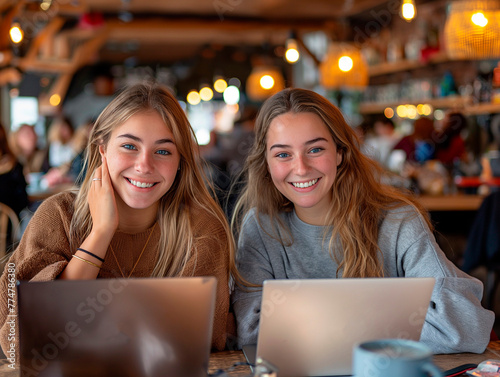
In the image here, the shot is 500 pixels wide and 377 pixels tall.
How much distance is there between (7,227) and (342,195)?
306cm

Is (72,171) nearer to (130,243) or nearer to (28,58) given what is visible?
(28,58)

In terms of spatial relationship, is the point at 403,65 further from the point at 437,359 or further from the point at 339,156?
the point at 437,359

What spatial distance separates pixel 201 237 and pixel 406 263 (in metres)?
0.58

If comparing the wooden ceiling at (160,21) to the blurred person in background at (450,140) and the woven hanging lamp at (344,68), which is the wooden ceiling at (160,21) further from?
the blurred person in background at (450,140)

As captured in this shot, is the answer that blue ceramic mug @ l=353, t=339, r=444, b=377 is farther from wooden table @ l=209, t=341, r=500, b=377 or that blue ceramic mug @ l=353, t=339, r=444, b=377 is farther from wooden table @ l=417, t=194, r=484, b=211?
wooden table @ l=417, t=194, r=484, b=211

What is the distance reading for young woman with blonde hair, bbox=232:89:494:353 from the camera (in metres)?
1.65

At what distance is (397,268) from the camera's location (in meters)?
1.68

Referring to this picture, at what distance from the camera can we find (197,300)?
100 centimetres

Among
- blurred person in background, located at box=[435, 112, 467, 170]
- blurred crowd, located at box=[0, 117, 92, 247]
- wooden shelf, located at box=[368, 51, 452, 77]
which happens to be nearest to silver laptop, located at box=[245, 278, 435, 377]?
blurred crowd, located at box=[0, 117, 92, 247]

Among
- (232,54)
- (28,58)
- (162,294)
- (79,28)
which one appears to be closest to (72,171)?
(28,58)

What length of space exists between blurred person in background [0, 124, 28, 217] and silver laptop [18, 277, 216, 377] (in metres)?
3.30

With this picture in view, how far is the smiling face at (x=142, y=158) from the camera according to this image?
5.10 feet

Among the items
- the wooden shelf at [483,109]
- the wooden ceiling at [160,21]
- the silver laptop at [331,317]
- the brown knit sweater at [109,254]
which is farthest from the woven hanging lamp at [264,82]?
the silver laptop at [331,317]

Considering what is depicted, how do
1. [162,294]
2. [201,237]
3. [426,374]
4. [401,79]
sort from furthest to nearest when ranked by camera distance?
[401,79] → [201,237] → [162,294] → [426,374]
